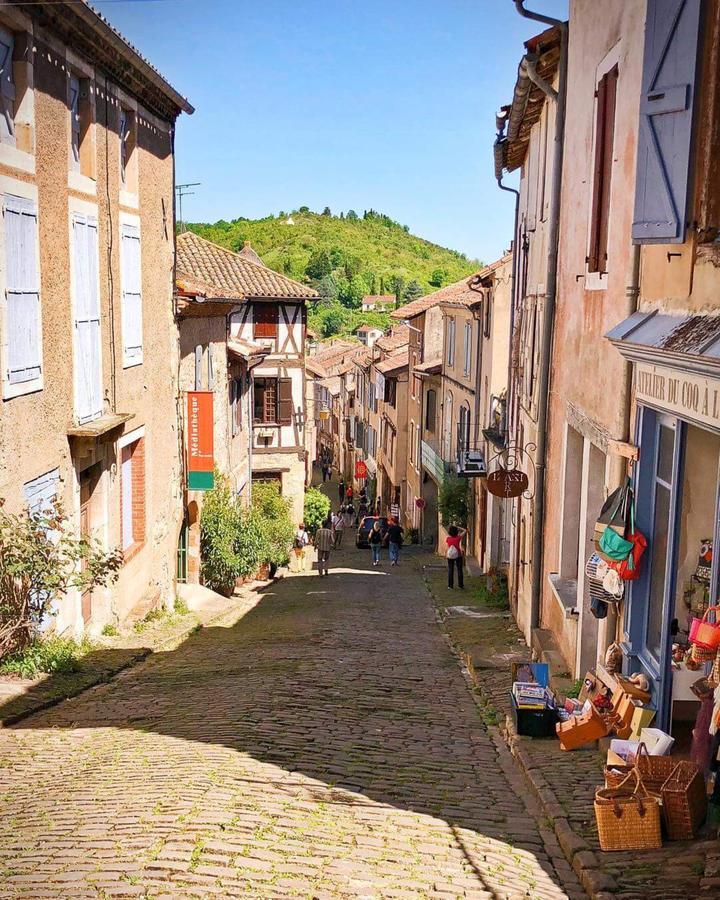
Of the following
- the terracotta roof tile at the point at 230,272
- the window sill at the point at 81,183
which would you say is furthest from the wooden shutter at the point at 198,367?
the window sill at the point at 81,183

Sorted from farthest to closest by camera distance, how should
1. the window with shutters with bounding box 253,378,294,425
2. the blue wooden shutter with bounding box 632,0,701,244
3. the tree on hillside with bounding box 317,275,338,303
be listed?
the tree on hillside with bounding box 317,275,338,303 < the window with shutters with bounding box 253,378,294,425 < the blue wooden shutter with bounding box 632,0,701,244

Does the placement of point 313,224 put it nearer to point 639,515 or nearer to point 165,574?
point 165,574

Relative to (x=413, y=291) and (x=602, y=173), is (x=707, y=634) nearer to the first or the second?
(x=602, y=173)

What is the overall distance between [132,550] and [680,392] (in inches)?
420

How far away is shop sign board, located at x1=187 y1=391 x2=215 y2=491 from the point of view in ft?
59.9

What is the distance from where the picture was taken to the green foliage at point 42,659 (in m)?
10.4

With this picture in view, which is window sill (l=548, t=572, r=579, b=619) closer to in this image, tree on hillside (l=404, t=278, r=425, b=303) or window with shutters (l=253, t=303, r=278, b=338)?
window with shutters (l=253, t=303, r=278, b=338)

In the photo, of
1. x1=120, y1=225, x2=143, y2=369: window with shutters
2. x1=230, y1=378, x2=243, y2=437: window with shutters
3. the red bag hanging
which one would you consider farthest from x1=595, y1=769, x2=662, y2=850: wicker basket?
x1=230, y1=378, x2=243, y2=437: window with shutters

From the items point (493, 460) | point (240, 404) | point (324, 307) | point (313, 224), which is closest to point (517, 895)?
point (493, 460)

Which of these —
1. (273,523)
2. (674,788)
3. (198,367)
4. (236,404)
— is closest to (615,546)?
(674,788)

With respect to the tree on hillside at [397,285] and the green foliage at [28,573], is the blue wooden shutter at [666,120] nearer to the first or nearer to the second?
the green foliage at [28,573]

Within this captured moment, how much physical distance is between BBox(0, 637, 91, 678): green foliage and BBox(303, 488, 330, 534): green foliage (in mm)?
25636

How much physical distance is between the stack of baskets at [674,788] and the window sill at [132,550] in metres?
9.97

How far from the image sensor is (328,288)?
4163 inches
